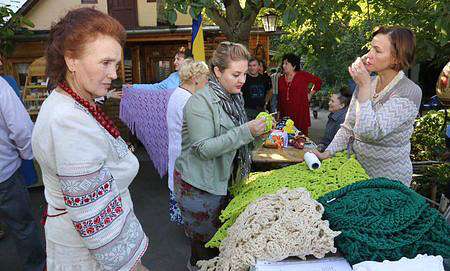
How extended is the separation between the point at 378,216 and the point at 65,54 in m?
1.12

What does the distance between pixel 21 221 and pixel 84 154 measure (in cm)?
208

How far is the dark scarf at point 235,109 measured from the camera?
1.97 meters

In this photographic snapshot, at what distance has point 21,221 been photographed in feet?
8.74

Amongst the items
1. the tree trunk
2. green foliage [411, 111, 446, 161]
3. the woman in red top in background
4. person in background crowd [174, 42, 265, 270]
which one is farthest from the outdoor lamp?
person in background crowd [174, 42, 265, 270]

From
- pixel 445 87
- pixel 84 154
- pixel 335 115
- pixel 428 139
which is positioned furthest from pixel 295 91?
pixel 84 154

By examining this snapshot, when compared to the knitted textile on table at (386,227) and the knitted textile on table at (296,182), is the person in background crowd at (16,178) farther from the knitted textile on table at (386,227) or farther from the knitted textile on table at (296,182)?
the knitted textile on table at (386,227)

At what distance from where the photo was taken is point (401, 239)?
1085 mm

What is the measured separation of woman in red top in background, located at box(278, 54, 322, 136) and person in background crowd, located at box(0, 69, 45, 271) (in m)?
3.94

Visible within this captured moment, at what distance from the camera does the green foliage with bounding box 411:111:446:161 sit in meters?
4.33

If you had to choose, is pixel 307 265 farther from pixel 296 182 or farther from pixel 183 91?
pixel 183 91

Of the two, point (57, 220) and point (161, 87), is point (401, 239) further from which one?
point (161, 87)

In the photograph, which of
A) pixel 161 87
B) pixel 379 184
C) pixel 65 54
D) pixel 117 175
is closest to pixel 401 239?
pixel 379 184

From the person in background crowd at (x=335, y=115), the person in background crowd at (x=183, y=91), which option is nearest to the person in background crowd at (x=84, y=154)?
the person in background crowd at (x=183, y=91)

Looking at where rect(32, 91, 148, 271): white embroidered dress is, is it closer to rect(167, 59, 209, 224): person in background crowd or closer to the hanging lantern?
rect(167, 59, 209, 224): person in background crowd
